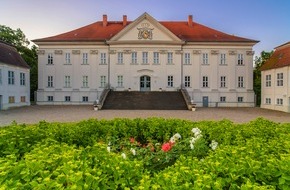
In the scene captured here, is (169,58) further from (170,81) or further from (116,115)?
(116,115)

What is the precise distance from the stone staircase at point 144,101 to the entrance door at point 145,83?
308 cm

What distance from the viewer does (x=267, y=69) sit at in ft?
123

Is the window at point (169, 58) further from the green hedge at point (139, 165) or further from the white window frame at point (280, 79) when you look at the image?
the green hedge at point (139, 165)

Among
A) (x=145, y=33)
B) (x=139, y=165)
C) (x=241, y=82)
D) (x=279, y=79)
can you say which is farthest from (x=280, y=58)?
(x=139, y=165)

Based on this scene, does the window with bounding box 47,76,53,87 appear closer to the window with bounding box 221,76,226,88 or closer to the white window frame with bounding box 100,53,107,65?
the white window frame with bounding box 100,53,107,65

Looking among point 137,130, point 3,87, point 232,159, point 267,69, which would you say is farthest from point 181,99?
point 232,159

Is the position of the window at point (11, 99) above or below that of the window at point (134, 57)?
below

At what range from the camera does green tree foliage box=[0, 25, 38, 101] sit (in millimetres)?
52072

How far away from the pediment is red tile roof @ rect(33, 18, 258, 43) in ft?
6.33

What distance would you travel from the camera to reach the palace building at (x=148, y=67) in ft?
133

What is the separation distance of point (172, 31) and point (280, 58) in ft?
58.2

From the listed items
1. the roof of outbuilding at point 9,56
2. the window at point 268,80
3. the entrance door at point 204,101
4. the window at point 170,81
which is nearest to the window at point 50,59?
the roof of outbuilding at point 9,56

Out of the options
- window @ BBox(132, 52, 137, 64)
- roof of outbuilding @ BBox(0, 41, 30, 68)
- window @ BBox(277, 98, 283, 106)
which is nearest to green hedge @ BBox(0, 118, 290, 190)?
window @ BBox(277, 98, 283, 106)

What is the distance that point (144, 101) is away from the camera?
34031 millimetres
